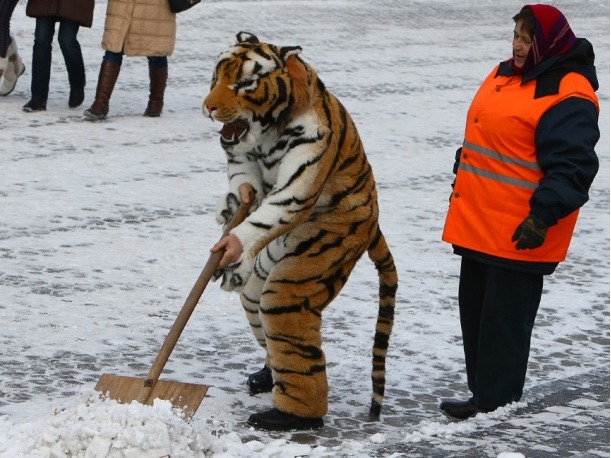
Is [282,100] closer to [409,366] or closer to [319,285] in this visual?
[319,285]

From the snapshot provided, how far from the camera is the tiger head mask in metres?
4.66

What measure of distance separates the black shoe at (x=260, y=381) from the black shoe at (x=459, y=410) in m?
0.69

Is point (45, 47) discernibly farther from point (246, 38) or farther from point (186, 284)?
point (246, 38)

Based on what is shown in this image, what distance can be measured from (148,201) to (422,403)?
3.52m

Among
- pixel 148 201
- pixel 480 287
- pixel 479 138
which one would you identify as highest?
pixel 479 138

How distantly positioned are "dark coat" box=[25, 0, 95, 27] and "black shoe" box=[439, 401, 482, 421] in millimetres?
6200

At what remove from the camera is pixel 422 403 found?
541 centimetres

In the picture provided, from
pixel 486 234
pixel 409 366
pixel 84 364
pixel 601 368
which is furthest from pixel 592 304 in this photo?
pixel 84 364

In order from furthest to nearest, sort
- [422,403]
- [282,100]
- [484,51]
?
[484,51], [422,403], [282,100]

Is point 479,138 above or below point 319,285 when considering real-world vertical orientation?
above

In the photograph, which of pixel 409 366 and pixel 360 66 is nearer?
pixel 409 366

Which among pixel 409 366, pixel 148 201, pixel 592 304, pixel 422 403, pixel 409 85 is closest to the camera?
pixel 422 403

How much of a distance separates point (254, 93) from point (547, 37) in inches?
43.9

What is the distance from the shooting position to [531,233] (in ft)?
15.6
